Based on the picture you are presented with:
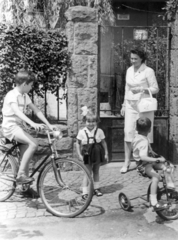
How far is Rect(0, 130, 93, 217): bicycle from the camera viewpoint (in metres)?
5.05

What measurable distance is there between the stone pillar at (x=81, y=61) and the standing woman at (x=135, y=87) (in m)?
0.64

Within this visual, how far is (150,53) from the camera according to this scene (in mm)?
7551

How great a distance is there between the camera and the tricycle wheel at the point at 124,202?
518 centimetres

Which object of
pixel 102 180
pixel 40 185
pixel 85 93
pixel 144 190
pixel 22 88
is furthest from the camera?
pixel 85 93

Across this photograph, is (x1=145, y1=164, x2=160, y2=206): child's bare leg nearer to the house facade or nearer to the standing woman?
the standing woman

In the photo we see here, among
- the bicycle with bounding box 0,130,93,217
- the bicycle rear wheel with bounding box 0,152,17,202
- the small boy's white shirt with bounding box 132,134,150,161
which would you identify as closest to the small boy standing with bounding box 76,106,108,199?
the bicycle with bounding box 0,130,93,217

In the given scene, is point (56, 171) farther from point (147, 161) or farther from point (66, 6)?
point (66, 6)

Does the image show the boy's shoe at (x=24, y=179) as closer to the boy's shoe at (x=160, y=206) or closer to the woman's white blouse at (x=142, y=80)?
the boy's shoe at (x=160, y=206)

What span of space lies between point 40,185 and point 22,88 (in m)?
1.23

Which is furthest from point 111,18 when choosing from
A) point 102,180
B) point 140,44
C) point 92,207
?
point 92,207

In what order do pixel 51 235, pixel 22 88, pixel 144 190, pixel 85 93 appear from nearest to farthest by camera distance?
pixel 51 235
pixel 22 88
pixel 144 190
pixel 85 93

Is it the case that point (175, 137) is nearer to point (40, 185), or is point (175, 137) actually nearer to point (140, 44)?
point (140, 44)

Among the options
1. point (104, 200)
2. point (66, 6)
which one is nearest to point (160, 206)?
point (104, 200)

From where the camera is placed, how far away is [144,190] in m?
6.10
